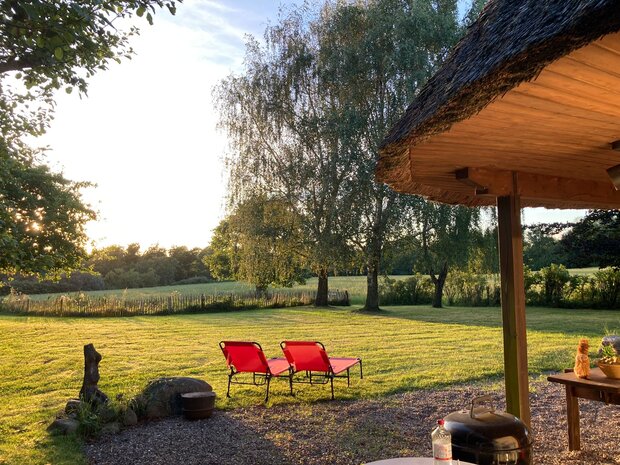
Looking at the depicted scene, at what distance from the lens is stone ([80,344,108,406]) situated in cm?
603

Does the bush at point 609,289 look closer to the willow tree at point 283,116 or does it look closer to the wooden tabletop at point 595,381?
the willow tree at point 283,116

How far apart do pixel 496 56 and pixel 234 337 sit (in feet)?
40.2

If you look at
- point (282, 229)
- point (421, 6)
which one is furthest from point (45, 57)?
point (421, 6)

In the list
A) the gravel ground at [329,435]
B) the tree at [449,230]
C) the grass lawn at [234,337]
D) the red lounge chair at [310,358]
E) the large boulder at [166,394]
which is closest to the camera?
the gravel ground at [329,435]

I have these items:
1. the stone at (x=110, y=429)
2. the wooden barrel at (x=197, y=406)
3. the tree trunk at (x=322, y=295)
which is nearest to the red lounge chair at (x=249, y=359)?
the wooden barrel at (x=197, y=406)

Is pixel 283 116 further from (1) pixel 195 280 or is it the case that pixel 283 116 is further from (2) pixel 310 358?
(1) pixel 195 280

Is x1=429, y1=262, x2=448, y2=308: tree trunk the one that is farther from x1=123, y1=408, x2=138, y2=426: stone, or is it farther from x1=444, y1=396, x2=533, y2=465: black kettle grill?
x1=444, y1=396, x2=533, y2=465: black kettle grill

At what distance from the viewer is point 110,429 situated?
558cm

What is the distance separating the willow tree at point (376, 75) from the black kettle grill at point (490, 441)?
1668cm

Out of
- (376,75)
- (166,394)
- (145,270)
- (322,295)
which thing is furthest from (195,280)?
(166,394)

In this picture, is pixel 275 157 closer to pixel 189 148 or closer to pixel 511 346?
pixel 189 148

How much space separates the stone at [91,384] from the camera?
603 cm

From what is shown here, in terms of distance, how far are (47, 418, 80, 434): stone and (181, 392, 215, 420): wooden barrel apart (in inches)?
43.5

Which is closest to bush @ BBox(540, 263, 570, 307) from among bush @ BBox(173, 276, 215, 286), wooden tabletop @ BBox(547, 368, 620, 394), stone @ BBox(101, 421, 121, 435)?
wooden tabletop @ BBox(547, 368, 620, 394)
